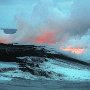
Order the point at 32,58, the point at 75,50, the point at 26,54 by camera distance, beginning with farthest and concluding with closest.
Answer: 1. the point at 75,50
2. the point at 26,54
3. the point at 32,58

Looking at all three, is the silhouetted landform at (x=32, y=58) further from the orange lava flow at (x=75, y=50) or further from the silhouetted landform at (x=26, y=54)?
the orange lava flow at (x=75, y=50)

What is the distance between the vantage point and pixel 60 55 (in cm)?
3703

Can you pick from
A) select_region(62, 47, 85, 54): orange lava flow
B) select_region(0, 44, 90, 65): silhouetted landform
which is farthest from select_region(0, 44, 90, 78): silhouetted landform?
select_region(62, 47, 85, 54): orange lava flow

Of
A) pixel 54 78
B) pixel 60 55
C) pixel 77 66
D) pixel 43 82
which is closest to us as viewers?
pixel 43 82

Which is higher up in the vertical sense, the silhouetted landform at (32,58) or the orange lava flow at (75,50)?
the orange lava flow at (75,50)

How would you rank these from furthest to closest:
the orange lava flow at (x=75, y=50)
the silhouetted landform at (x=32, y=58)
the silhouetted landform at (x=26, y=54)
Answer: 1. the orange lava flow at (x=75, y=50)
2. the silhouetted landform at (x=26, y=54)
3. the silhouetted landform at (x=32, y=58)

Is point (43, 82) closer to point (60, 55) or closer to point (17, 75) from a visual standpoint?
point (17, 75)

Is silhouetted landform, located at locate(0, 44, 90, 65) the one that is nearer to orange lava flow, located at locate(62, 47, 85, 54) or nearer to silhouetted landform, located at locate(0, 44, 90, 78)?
silhouetted landform, located at locate(0, 44, 90, 78)

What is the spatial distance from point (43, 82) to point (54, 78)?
76.0 inches

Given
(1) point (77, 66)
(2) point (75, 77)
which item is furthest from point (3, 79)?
(1) point (77, 66)

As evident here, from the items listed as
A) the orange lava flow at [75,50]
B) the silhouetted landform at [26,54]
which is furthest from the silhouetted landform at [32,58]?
the orange lava flow at [75,50]

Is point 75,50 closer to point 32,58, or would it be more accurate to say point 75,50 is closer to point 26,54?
point 26,54

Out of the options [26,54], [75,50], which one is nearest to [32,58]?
[26,54]

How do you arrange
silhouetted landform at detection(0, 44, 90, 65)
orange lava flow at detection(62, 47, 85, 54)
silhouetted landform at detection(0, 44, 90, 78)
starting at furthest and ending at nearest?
orange lava flow at detection(62, 47, 85, 54) < silhouetted landform at detection(0, 44, 90, 65) < silhouetted landform at detection(0, 44, 90, 78)
